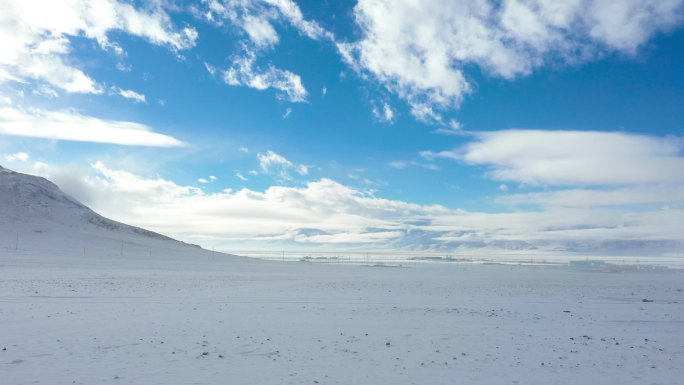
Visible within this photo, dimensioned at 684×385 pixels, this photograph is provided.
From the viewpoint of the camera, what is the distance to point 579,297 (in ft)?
87.1

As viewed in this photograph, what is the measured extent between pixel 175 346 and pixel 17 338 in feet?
13.0

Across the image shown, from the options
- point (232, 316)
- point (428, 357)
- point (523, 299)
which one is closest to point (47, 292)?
point (232, 316)

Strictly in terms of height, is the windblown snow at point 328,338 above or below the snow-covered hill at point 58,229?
below

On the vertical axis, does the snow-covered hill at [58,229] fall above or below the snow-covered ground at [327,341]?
above

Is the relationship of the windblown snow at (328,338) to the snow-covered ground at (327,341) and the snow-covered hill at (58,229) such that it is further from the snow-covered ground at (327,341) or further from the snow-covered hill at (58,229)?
the snow-covered hill at (58,229)

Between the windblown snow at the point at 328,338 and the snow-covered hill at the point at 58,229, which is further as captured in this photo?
the snow-covered hill at the point at 58,229

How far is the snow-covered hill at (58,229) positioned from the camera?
3226 inches

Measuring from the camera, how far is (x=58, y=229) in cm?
9506

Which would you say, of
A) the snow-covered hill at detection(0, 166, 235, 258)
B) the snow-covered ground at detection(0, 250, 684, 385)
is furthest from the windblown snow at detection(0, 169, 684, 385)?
→ the snow-covered hill at detection(0, 166, 235, 258)

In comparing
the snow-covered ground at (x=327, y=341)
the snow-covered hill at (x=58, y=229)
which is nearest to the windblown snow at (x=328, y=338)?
the snow-covered ground at (x=327, y=341)

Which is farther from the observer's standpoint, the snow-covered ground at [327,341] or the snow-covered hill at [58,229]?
the snow-covered hill at [58,229]

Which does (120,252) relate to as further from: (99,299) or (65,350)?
(65,350)

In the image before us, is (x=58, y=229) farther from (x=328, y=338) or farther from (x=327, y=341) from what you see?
(x=327, y=341)

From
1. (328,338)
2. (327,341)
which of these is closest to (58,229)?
(328,338)
